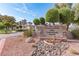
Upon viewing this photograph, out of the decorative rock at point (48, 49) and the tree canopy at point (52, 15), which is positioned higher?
the tree canopy at point (52, 15)

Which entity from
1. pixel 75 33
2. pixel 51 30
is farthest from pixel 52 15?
pixel 75 33

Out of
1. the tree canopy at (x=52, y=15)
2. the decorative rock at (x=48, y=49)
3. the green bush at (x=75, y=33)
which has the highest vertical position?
the tree canopy at (x=52, y=15)

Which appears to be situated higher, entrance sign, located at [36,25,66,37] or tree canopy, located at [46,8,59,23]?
tree canopy, located at [46,8,59,23]

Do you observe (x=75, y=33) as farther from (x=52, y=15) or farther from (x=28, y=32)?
(x=28, y=32)

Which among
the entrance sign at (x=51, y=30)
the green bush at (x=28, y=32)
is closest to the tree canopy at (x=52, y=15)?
the entrance sign at (x=51, y=30)

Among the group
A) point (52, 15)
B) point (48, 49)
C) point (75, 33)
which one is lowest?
point (48, 49)

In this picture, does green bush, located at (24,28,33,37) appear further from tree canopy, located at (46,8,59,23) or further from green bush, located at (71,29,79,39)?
green bush, located at (71,29,79,39)

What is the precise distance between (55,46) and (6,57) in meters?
0.48

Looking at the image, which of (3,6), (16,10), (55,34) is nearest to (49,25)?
(55,34)

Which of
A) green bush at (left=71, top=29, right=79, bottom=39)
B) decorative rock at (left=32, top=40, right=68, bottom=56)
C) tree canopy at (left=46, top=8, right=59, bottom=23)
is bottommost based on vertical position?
decorative rock at (left=32, top=40, right=68, bottom=56)

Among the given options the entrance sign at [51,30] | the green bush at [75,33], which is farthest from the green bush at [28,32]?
the green bush at [75,33]

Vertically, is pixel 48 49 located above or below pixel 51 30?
below

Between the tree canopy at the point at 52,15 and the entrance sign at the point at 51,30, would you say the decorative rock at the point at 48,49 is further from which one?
the tree canopy at the point at 52,15

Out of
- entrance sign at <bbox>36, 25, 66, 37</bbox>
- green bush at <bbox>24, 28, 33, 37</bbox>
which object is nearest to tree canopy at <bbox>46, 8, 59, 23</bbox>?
entrance sign at <bbox>36, 25, 66, 37</bbox>
